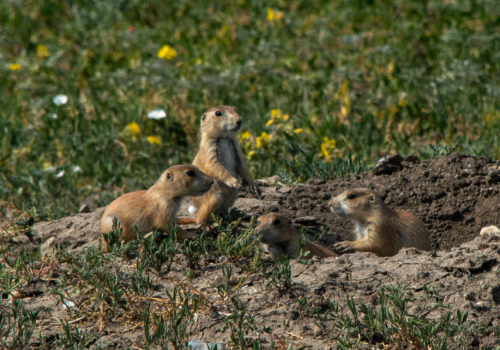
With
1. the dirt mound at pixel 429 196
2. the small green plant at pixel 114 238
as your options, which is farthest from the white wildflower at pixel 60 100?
the small green plant at pixel 114 238

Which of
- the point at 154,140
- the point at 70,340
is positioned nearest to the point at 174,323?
the point at 70,340

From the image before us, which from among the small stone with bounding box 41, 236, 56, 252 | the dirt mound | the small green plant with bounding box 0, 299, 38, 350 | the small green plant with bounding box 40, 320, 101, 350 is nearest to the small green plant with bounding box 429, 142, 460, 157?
the dirt mound

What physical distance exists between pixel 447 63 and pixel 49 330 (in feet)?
22.3

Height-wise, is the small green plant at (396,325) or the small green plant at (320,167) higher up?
the small green plant at (396,325)

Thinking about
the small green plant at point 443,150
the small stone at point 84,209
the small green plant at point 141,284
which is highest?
the small green plant at point 443,150

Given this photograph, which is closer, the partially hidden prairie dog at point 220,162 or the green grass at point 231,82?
the partially hidden prairie dog at point 220,162

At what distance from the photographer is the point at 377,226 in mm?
5004

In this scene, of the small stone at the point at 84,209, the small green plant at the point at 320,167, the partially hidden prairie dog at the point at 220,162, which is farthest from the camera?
the small stone at the point at 84,209

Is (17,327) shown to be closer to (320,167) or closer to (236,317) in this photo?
(236,317)

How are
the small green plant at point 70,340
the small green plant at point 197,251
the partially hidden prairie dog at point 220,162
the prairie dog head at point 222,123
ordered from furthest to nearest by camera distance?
the prairie dog head at point 222,123
the partially hidden prairie dog at point 220,162
the small green plant at point 197,251
the small green plant at point 70,340

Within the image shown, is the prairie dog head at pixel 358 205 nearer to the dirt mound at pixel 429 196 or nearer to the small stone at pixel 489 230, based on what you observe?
the dirt mound at pixel 429 196

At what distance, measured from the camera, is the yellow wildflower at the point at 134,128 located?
7.36 m

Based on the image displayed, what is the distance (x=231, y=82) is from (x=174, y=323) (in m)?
5.54

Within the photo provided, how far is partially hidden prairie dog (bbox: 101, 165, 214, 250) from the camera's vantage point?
466 cm
